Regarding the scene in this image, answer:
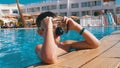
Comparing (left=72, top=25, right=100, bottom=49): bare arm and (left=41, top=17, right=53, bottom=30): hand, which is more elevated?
(left=41, top=17, right=53, bottom=30): hand

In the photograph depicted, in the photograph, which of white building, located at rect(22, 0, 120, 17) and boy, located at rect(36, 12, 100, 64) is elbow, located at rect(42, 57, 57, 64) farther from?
white building, located at rect(22, 0, 120, 17)

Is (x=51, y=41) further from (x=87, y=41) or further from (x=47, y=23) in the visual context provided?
(x=87, y=41)

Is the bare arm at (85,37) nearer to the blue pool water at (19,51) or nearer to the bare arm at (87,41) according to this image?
the bare arm at (87,41)

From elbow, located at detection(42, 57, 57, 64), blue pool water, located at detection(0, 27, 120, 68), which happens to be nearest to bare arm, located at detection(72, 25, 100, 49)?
elbow, located at detection(42, 57, 57, 64)

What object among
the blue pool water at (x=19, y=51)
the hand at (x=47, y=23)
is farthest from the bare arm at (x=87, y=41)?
the blue pool water at (x=19, y=51)

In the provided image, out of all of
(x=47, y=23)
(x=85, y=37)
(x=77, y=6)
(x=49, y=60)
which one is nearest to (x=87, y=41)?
(x=85, y=37)

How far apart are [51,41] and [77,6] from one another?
39359 millimetres

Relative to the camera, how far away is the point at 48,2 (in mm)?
43750

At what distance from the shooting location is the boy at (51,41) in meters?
2.17

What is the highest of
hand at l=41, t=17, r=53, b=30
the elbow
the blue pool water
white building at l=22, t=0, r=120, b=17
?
white building at l=22, t=0, r=120, b=17

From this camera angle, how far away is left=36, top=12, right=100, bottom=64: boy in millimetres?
2170

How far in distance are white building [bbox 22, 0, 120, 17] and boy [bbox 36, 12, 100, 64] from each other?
34214 millimetres

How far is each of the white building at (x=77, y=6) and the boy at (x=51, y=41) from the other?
34214mm

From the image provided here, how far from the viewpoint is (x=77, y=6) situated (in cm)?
4106
